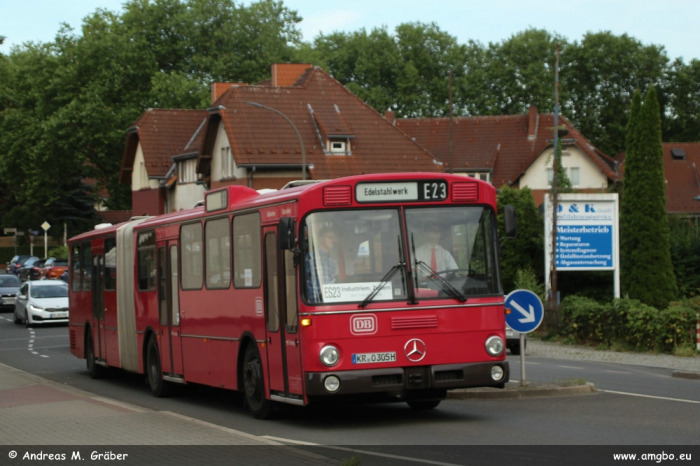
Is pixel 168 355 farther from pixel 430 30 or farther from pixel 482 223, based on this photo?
pixel 430 30

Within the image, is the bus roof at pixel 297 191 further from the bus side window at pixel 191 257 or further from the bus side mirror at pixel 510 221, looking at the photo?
the bus side mirror at pixel 510 221

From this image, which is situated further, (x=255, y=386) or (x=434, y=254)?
(x=255, y=386)

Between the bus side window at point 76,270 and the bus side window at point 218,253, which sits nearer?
the bus side window at point 218,253

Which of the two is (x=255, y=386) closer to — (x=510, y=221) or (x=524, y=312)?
(x=510, y=221)

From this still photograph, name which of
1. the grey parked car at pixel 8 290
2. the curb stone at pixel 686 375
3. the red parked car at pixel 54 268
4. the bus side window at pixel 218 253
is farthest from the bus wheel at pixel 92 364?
the red parked car at pixel 54 268

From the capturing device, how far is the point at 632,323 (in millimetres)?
26359

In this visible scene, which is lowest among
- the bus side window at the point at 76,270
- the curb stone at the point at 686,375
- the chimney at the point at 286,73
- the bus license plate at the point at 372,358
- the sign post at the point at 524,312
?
the curb stone at the point at 686,375

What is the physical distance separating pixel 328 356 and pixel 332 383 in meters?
0.29

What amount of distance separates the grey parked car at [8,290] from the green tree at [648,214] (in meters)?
27.2

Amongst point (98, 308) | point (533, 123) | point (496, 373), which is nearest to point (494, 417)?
point (496, 373)

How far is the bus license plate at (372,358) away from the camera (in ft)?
39.2

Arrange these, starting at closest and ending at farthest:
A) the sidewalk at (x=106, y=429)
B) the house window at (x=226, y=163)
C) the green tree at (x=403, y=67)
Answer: the sidewalk at (x=106, y=429), the house window at (x=226, y=163), the green tree at (x=403, y=67)

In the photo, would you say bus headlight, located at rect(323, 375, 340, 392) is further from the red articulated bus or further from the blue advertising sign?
the blue advertising sign

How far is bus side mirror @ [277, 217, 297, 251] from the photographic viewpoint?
11.9 m
